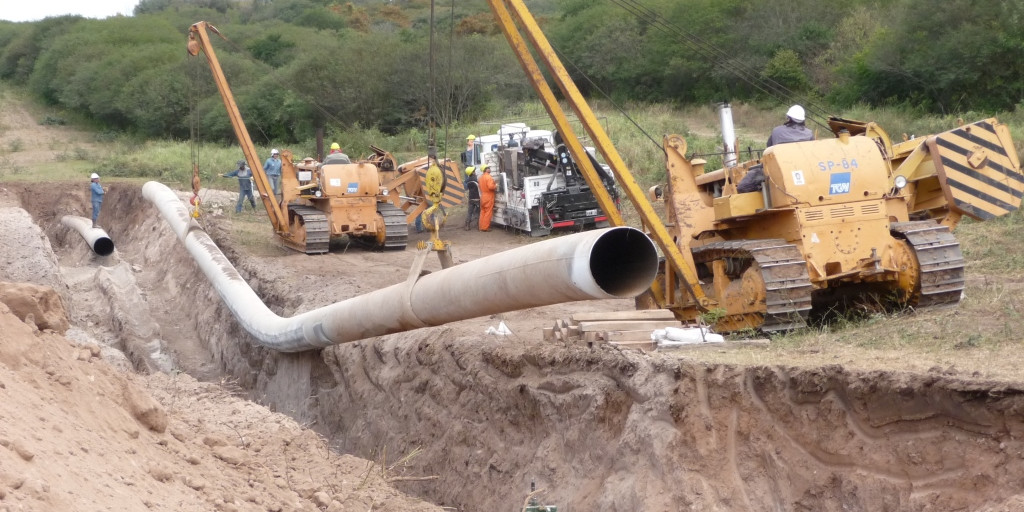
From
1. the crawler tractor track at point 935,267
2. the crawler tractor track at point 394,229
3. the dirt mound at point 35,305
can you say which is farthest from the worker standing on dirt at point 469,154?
the dirt mound at point 35,305

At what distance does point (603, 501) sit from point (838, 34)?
99.3ft

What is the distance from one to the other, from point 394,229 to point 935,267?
1281 cm

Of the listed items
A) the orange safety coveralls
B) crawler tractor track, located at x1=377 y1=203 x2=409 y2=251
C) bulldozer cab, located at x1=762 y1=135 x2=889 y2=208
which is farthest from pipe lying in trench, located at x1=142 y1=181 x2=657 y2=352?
the orange safety coveralls

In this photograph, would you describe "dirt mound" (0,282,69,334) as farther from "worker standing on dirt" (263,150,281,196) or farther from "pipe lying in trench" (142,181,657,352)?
"worker standing on dirt" (263,150,281,196)

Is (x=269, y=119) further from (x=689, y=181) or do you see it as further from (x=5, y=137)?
(x=689, y=181)

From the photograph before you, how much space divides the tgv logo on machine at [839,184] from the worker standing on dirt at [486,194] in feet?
42.3

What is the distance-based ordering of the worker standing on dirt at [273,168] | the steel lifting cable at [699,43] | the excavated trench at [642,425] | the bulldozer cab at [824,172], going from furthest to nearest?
the worker standing on dirt at [273,168] → the steel lifting cable at [699,43] → the bulldozer cab at [824,172] → the excavated trench at [642,425]

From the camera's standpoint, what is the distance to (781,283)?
9.43 meters

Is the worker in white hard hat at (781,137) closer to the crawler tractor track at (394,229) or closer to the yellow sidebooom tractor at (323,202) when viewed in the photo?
the yellow sidebooom tractor at (323,202)

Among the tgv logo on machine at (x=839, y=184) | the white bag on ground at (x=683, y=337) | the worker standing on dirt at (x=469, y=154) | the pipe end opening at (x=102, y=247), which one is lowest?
the pipe end opening at (x=102, y=247)

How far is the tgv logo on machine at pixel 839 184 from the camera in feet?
32.4

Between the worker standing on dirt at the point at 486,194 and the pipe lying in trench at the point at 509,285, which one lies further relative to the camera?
the worker standing on dirt at the point at 486,194

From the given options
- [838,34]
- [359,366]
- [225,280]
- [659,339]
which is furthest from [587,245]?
[838,34]

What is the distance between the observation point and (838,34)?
35062 mm
